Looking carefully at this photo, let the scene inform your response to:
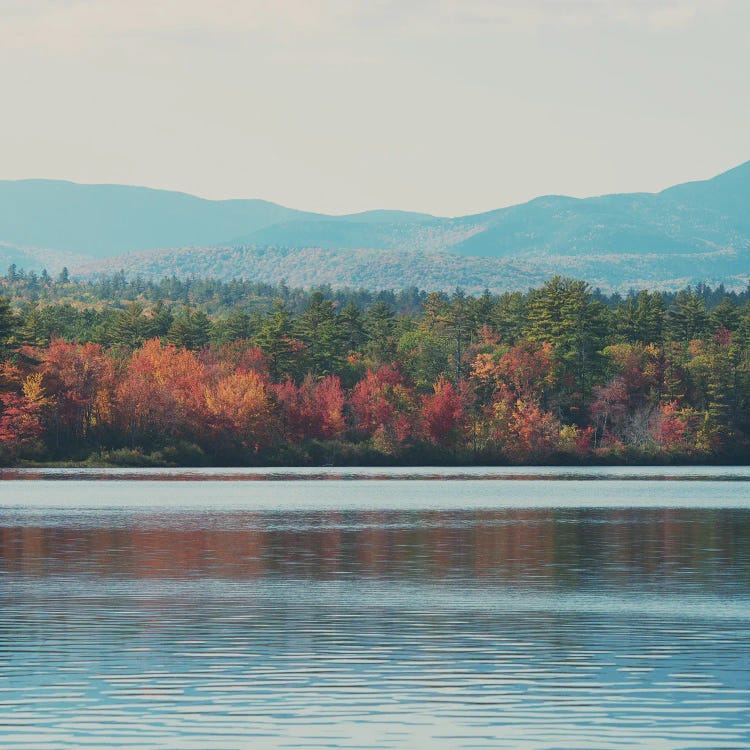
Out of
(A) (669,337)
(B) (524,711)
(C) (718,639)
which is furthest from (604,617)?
(A) (669,337)

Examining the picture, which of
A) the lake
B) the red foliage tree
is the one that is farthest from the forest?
the lake

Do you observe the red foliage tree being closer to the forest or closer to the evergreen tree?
the forest

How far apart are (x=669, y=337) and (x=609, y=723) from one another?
161964mm

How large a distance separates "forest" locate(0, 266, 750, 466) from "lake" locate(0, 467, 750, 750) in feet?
233

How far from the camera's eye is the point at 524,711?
22547mm

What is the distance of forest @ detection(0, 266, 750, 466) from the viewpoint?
137000 mm

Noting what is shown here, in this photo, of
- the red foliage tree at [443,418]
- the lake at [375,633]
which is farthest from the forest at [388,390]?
the lake at [375,633]

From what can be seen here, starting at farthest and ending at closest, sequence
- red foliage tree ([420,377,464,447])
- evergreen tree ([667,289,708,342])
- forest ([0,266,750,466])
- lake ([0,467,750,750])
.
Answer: evergreen tree ([667,289,708,342]), red foliage tree ([420,377,464,447]), forest ([0,266,750,466]), lake ([0,467,750,750])

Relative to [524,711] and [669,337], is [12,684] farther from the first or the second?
[669,337]

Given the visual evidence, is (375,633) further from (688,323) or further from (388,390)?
(688,323)

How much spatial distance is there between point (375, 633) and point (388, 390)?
408 ft

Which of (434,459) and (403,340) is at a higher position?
(403,340)

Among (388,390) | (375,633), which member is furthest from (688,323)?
(375,633)

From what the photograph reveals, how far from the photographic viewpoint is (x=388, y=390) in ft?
508
